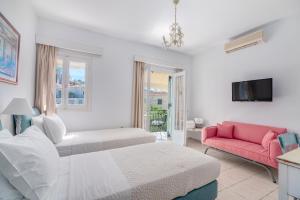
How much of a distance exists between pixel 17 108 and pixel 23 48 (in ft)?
3.78

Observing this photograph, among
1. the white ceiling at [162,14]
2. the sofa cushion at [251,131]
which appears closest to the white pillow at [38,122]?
the white ceiling at [162,14]

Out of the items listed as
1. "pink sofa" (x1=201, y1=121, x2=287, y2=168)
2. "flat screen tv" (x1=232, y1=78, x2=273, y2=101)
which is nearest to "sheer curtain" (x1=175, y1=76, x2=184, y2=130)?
"pink sofa" (x1=201, y1=121, x2=287, y2=168)

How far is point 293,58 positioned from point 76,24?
4297 millimetres

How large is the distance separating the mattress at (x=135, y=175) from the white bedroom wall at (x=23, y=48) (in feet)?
3.59

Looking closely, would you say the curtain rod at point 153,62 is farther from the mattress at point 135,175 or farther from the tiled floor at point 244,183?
the tiled floor at point 244,183

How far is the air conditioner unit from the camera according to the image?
308cm

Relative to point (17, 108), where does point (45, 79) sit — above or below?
above

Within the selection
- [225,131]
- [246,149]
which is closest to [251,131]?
[225,131]

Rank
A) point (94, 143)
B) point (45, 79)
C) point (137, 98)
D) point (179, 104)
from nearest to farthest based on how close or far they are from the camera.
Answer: point (94, 143), point (45, 79), point (137, 98), point (179, 104)

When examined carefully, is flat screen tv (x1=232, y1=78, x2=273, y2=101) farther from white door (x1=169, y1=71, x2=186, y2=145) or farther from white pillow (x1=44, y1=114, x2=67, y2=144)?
white pillow (x1=44, y1=114, x2=67, y2=144)

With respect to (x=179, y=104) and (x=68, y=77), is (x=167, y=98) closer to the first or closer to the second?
(x=179, y=104)

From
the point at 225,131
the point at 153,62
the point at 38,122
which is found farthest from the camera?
the point at 153,62

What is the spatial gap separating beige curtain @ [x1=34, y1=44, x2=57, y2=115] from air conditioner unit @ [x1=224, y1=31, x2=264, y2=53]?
3.88 m

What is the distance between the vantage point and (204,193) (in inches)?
63.2
